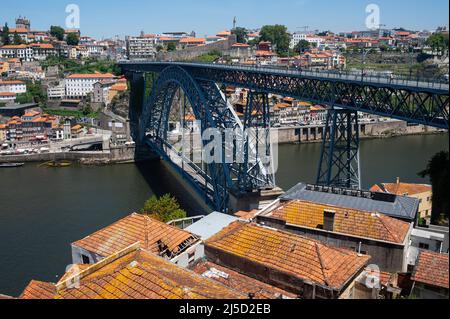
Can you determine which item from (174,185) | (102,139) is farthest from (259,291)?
(102,139)

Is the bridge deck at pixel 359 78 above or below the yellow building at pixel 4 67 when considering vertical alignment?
below

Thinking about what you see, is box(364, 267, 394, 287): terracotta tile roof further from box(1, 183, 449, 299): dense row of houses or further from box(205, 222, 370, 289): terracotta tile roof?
box(205, 222, 370, 289): terracotta tile roof

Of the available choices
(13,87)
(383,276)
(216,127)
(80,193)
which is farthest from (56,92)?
(383,276)

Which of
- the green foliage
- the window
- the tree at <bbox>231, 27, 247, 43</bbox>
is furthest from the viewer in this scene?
the tree at <bbox>231, 27, 247, 43</bbox>

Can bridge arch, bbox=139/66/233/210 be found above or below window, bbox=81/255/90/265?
above

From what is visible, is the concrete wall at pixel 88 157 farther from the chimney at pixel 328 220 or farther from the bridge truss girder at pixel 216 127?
the chimney at pixel 328 220

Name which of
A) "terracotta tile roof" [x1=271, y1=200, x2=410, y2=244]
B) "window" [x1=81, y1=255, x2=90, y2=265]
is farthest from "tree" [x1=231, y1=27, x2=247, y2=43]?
"window" [x1=81, y1=255, x2=90, y2=265]

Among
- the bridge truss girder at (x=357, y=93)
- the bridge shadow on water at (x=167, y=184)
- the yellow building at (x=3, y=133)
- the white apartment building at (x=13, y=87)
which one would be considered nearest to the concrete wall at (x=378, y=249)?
the bridge truss girder at (x=357, y=93)
